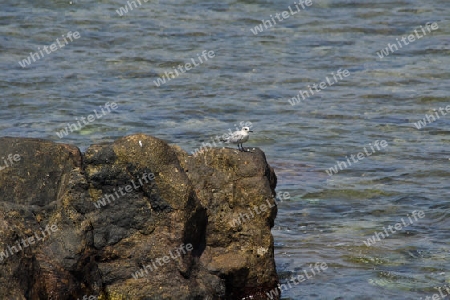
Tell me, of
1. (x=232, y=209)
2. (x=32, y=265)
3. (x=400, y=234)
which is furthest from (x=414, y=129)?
(x=32, y=265)

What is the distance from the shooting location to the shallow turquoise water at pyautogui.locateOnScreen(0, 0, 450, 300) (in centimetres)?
1085

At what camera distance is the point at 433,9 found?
2445 centimetres

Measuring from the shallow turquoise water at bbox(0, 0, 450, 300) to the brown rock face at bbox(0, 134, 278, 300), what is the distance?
3.46 feet

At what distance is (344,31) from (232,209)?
1501 centimetres

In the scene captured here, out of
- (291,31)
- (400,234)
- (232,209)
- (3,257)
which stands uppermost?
(3,257)

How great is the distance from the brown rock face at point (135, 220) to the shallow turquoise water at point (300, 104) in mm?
1054

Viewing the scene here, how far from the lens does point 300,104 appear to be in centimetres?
1816

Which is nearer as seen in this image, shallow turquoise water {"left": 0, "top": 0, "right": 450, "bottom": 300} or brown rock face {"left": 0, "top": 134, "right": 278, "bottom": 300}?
brown rock face {"left": 0, "top": 134, "right": 278, "bottom": 300}

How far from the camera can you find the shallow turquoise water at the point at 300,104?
10852mm

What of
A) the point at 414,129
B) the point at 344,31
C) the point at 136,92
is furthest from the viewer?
the point at 344,31

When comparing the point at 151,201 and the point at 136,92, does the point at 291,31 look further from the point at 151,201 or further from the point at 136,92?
the point at 151,201

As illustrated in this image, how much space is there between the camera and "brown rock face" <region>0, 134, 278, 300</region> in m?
7.58

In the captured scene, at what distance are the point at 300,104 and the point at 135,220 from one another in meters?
10.5

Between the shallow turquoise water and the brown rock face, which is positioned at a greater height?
the brown rock face
